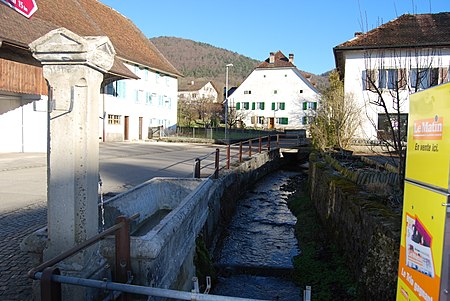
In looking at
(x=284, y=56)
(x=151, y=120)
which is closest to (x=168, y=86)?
(x=151, y=120)

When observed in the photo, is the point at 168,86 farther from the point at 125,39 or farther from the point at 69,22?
the point at 69,22

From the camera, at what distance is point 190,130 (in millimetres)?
37812

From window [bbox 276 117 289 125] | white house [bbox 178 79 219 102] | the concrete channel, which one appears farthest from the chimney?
the concrete channel

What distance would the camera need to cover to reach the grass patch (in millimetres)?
5867

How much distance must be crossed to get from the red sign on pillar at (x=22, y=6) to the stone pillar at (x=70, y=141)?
1.06 metres

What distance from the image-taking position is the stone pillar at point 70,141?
120 inches

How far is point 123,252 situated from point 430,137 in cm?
262

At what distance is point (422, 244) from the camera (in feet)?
9.01

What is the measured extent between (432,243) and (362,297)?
9.84 ft

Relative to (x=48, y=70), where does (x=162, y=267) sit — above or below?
below

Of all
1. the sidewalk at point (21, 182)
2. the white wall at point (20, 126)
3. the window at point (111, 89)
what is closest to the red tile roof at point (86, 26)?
the window at point (111, 89)

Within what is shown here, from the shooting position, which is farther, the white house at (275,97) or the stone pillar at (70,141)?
the white house at (275,97)

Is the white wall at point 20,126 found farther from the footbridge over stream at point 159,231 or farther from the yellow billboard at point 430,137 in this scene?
the yellow billboard at point 430,137

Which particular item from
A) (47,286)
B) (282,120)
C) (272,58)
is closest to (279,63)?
(272,58)
